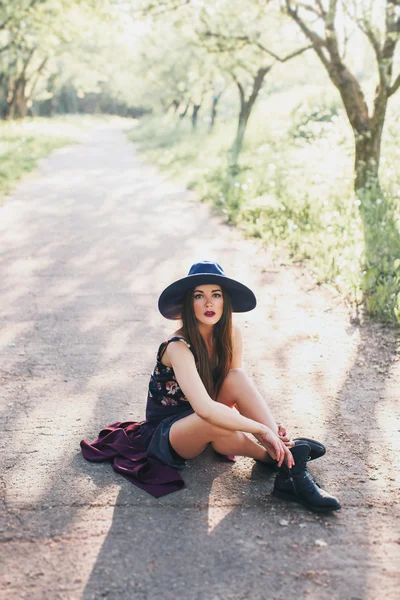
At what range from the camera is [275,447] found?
3334 millimetres

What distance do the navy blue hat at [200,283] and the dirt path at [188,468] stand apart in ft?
3.06

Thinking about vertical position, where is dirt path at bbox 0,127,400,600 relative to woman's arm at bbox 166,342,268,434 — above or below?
below

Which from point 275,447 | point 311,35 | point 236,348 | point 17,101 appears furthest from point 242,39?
point 17,101

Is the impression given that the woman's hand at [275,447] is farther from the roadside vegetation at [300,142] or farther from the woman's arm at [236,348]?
the roadside vegetation at [300,142]

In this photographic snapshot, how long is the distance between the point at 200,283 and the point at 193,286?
0.06m

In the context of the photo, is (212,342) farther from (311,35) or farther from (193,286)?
(311,35)

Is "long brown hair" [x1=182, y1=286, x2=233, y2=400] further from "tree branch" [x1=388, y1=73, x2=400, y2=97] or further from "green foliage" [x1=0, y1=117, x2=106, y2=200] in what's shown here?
"green foliage" [x1=0, y1=117, x2=106, y2=200]

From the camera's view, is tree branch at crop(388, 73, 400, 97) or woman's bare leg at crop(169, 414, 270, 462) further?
tree branch at crop(388, 73, 400, 97)

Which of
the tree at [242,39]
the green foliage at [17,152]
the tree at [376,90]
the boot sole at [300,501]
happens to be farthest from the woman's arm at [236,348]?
the green foliage at [17,152]

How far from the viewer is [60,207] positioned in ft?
40.5

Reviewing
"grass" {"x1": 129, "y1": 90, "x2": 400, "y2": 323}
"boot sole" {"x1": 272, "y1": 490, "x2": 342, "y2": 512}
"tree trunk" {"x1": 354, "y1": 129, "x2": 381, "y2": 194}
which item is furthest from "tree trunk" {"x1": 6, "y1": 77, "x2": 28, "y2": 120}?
"boot sole" {"x1": 272, "y1": 490, "x2": 342, "y2": 512}

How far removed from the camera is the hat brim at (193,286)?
11.6 feet

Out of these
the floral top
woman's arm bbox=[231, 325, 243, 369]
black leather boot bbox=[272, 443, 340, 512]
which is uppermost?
woman's arm bbox=[231, 325, 243, 369]

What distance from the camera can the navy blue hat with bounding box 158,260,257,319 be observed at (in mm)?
3523
